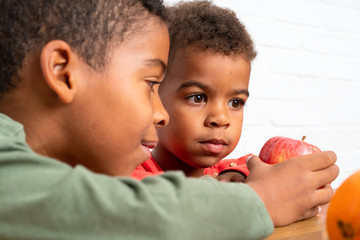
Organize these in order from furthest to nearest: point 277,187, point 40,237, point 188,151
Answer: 1. point 188,151
2. point 277,187
3. point 40,237

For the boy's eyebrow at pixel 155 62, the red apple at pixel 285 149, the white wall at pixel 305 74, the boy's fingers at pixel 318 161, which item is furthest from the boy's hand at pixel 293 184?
the white wall at pixel 305 74

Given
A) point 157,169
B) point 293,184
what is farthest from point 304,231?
point 157,169

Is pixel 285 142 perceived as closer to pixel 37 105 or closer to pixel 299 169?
pixel 299 169

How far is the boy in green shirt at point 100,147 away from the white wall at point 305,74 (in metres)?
0.93

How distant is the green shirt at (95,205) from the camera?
16.7 inches

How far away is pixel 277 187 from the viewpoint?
24.5 inches

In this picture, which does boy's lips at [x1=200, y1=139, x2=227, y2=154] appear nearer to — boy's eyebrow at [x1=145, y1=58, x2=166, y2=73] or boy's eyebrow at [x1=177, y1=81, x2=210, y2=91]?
boy's eyebrow at [x1=177, y1=81, x2=210, y2=91]

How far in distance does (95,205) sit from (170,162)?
75cm

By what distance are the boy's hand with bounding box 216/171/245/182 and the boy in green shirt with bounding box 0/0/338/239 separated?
0.56ft

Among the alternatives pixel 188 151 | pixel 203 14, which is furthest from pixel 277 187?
pixel 203 14

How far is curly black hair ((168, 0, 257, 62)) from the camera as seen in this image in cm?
107

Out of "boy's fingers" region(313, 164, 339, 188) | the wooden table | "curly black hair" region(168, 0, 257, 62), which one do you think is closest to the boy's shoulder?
the wooden table

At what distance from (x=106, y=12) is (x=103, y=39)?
5 centimetres

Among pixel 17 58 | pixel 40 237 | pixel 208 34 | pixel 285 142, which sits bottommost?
pixel 40 237
